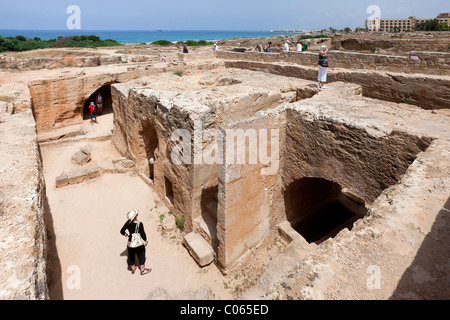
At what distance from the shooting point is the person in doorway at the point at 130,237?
205 inches

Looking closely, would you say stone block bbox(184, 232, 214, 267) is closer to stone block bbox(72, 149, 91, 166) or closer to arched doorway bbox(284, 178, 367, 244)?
arched doorway bbox(284, 178, 367, 244)

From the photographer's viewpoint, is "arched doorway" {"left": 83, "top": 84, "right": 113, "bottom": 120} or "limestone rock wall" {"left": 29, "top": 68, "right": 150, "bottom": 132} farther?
"arched doorway" {"left": 83, "top": 84, "right": 113, "bottom": 120}

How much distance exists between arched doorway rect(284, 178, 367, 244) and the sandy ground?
2826 millimetres

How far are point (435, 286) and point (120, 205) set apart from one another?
727 cm

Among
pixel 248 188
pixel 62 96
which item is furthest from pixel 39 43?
pixel 248 188

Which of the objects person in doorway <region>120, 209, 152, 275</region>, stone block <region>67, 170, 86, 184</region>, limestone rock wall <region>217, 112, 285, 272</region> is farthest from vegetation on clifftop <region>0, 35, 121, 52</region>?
limestone rock wall <region>217, 112, 285, 272</region>

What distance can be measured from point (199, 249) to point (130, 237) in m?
1.54

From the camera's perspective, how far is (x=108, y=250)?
20.8ft

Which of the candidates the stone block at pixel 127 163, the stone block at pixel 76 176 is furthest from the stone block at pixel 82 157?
the stone block at pixel 127 163

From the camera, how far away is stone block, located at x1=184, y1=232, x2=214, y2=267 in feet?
19.4

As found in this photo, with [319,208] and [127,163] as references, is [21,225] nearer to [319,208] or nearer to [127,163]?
[127,163]

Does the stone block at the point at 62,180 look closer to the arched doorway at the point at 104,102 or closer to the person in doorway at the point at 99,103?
the person in doorway at the point at 99,103

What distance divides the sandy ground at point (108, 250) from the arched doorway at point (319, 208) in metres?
2.83
